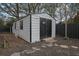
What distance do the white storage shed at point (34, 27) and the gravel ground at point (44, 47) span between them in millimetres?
93

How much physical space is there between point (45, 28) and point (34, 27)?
21 cm

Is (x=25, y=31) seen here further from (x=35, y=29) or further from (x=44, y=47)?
(x=44, y=47)

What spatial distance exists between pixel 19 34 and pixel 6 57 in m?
0.47

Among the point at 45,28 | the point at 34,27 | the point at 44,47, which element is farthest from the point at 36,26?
the point at 44,47

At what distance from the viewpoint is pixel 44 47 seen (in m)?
2.23

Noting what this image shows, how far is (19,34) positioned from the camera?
2.22 metres

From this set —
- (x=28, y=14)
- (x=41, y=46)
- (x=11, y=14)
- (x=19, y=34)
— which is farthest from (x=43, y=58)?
(x=11, y=14)

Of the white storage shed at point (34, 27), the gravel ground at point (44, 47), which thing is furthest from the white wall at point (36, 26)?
the gravel ground at point (44, 47)

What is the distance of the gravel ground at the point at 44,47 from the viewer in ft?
7.15

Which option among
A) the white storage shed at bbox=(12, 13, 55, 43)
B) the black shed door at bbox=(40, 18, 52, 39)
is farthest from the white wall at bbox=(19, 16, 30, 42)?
the black shed door at bbox=(40, 18, 52, 39)

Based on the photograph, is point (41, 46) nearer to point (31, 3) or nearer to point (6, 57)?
point (6, 57)

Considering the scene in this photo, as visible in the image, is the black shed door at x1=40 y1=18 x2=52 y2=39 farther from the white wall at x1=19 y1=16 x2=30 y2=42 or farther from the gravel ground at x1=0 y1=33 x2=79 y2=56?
the white wall at x1=19 y1=16 x2=30 y2=42

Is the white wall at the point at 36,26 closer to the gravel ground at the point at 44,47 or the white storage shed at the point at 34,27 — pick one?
the white storage shed at the point at 34,27

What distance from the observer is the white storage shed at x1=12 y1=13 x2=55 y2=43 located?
2.19 meters
